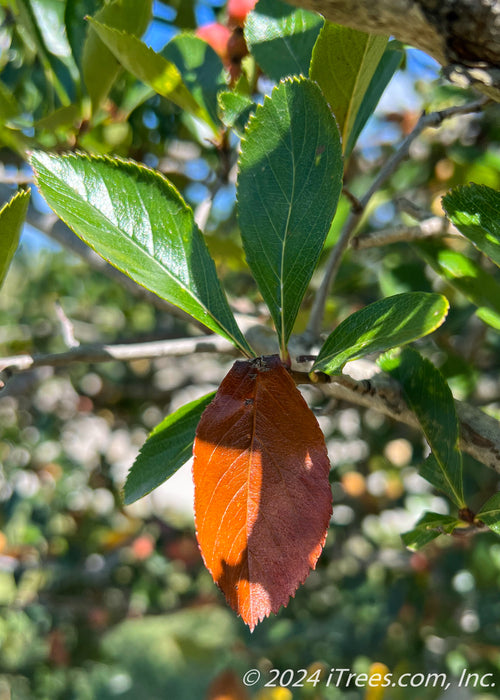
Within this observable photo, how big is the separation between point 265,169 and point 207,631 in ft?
13.3

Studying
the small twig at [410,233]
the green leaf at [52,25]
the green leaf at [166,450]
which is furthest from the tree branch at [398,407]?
the green leaf at [52,25]

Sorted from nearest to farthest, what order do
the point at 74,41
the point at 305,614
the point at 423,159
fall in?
the point at 74,41 < the point at 423,159 < the point at 305,614

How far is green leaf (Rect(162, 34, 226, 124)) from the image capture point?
2.43ft

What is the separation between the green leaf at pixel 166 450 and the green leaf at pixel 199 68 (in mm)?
391

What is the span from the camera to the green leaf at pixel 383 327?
394mm

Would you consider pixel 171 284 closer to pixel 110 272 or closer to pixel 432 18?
pixel 432 18

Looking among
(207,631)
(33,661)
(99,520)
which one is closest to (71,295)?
(99,520)

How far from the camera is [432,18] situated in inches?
12.6

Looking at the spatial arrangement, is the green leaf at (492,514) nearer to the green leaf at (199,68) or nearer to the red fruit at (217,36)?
the green leaf at (199,68)

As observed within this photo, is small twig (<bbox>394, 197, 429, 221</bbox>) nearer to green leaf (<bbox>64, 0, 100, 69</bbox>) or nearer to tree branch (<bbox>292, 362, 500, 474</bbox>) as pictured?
tree branch (<bbox>292, 362, 500, 474</bbox>)

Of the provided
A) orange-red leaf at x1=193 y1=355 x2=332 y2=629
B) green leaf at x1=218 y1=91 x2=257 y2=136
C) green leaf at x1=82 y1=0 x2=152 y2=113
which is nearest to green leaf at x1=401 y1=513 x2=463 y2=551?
orange-red leaf at x1=193 y1=355 x2=332 y2=629

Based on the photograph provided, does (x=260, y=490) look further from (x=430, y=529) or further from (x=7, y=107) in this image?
(x=7, y=107)

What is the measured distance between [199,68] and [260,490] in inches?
20.9

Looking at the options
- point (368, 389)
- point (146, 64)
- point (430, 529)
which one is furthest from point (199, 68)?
point (430, 529)
